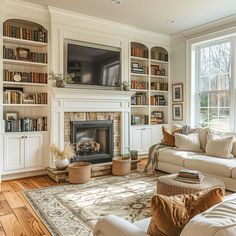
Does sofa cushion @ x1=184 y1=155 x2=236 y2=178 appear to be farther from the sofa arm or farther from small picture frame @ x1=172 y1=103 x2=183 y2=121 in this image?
the sofa arm

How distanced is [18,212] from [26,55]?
2.75 metres

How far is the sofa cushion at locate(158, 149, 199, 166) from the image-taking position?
4051mm

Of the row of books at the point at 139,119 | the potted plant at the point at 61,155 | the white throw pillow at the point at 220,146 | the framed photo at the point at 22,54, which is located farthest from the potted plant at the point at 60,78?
the white throw pillow at the point at 220,146

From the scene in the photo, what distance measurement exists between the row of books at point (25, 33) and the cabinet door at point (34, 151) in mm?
1727

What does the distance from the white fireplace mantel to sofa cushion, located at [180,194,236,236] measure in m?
3.70

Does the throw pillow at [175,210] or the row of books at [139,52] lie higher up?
the row of books at [139,52]

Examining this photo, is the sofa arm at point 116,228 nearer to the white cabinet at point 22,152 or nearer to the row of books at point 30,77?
the white cabinet at point 22,152

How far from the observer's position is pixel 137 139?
18.5 ft

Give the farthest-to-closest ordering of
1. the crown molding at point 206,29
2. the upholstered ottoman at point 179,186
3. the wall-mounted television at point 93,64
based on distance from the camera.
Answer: the crown molding at point 206,29, the wall-mounted television at point 93,64, the upholstered ottoman at point 179,186

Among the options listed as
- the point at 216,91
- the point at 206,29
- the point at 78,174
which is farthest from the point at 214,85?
the point at 78,174

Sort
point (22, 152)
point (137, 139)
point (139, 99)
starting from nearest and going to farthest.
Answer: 1. point (22, 152)
2. point (137, 139)
3. point (139, 99)

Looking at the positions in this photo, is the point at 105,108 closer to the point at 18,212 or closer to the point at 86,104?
the point at 86,104

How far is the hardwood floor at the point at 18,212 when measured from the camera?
2.34 meters

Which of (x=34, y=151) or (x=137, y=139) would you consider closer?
(x=34, y=151)
